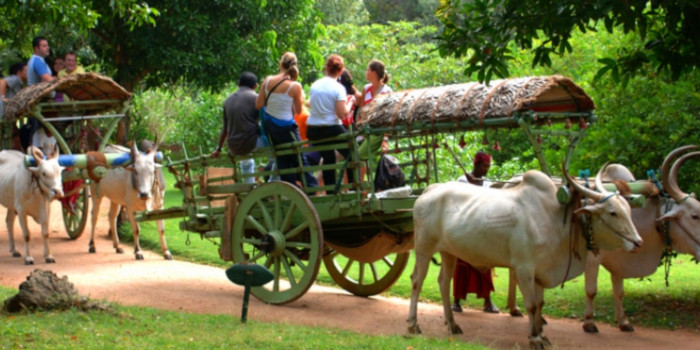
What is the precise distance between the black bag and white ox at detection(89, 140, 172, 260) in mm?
4498

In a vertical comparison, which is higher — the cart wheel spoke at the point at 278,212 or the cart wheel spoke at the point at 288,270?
the cart wheel spoke at the point at 278,212

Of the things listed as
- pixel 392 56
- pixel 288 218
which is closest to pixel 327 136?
pixel 288 218

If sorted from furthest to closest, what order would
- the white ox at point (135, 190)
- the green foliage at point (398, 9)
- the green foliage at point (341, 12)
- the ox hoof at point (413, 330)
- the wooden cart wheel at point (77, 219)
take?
the green foliage at point (398, 9) → the green foliage at point (341, 12) → the wooden cart wheel at point (77, 219) → the white ox at point (135, 190) → the ox hoof at point (413, 330)

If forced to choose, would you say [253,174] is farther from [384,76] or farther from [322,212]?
[384,76]

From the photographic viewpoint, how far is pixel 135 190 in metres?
13.6

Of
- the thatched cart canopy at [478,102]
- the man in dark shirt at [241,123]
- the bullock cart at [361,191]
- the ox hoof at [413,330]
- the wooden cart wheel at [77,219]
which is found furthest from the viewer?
the wooden cart wheel at [77,219]

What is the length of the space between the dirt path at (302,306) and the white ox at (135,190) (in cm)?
55

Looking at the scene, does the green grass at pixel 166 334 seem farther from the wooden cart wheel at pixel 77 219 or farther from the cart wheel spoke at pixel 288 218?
the wooden cart wheel at pixel 77 219

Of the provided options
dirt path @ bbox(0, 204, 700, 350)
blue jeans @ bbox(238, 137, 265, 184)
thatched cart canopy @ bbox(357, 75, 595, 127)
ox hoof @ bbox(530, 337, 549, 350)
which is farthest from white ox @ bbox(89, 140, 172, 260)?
ox hoof @ bbox(530, 337, 549, 350)

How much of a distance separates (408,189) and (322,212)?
101cm

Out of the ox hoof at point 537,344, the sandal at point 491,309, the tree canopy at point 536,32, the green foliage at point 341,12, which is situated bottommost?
the sandal at point 491,309

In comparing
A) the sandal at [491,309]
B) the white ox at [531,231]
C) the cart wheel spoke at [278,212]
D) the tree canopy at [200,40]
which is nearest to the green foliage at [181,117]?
the tree canopy at [200,40]

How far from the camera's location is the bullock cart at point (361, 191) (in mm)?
8289

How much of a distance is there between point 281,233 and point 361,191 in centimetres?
122
